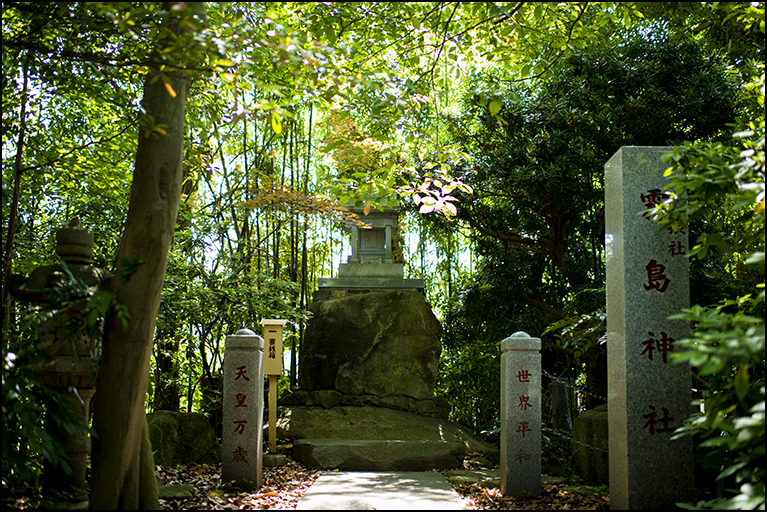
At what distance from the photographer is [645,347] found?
3.82 metres

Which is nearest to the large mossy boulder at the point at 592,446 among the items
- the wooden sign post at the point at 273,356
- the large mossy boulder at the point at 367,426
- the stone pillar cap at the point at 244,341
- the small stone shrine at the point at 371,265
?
the large mossy boulder at the point at 367,426

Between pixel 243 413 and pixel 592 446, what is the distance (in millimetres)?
2946

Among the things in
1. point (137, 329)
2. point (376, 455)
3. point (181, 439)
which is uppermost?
point (137, 329)

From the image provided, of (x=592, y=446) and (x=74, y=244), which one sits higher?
(x=74, y=244)

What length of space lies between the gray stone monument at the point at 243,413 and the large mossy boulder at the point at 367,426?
2.43 meters

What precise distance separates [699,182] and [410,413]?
5679mm

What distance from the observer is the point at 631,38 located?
25.2 ft

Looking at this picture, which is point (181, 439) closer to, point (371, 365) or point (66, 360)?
point (66, 360)

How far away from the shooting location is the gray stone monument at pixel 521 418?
4.48 metres

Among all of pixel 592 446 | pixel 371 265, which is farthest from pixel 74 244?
pixel 371 265

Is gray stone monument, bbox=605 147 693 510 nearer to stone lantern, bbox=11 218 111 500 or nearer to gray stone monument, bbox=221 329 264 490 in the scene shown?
gray stone monument, bbox=221 329 264 490

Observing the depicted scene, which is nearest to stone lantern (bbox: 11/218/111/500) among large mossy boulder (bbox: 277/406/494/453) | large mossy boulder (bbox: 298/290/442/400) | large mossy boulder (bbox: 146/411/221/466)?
large mossy boulder (bbox: 146/411/221/466)

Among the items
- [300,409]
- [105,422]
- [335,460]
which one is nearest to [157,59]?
[105,422]

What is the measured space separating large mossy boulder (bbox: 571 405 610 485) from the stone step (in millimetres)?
1641
